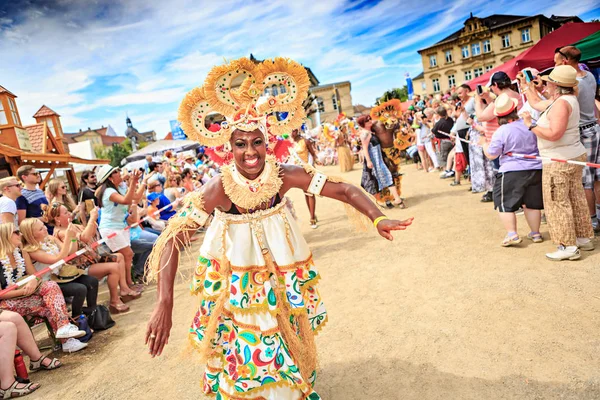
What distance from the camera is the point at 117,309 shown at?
5.01m

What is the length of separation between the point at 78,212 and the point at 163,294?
574 centimetres

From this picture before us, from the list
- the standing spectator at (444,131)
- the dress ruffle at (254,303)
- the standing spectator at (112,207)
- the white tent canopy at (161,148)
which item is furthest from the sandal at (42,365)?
the white tent canopy at (161,148)

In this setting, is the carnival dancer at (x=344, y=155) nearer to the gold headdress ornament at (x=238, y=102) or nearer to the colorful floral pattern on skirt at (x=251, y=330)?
the gold headdress ornament at (x=238, y=102)

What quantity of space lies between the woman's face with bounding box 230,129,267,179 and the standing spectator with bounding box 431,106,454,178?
8.08 m

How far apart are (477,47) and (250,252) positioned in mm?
55012

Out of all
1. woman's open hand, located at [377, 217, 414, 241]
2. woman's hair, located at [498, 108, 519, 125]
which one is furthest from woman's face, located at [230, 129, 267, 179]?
woman's hair, located at [498, 108, 519, 125]

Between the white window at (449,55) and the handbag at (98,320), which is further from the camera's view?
the white window at (449,55)

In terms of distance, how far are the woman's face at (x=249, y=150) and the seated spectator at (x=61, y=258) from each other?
301cm

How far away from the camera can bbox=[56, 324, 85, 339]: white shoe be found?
3.94 meters

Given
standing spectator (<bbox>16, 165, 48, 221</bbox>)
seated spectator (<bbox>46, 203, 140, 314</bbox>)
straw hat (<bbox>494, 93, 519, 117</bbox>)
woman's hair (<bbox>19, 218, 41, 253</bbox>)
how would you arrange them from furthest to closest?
standing spectator (<bbox>16, 165, 48, 221</bbox>) → seated spectator (<bbox>46, 203, 140, 314</bbox>) → straw hat (<bbox>494, 93, 519, 117</bbox>) → woman's hair (<bbox>19, 218, 41, 253</bbox>)

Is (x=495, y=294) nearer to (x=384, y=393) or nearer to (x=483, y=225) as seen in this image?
(x=384, y=393)

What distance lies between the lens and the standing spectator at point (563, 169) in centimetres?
365

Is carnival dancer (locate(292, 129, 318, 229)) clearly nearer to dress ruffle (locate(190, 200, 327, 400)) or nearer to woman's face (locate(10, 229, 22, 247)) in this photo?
woman's face (locate(10, 229, 22, 247))

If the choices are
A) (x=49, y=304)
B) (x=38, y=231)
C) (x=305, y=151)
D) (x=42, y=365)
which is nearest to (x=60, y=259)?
(x=38, y=231)
